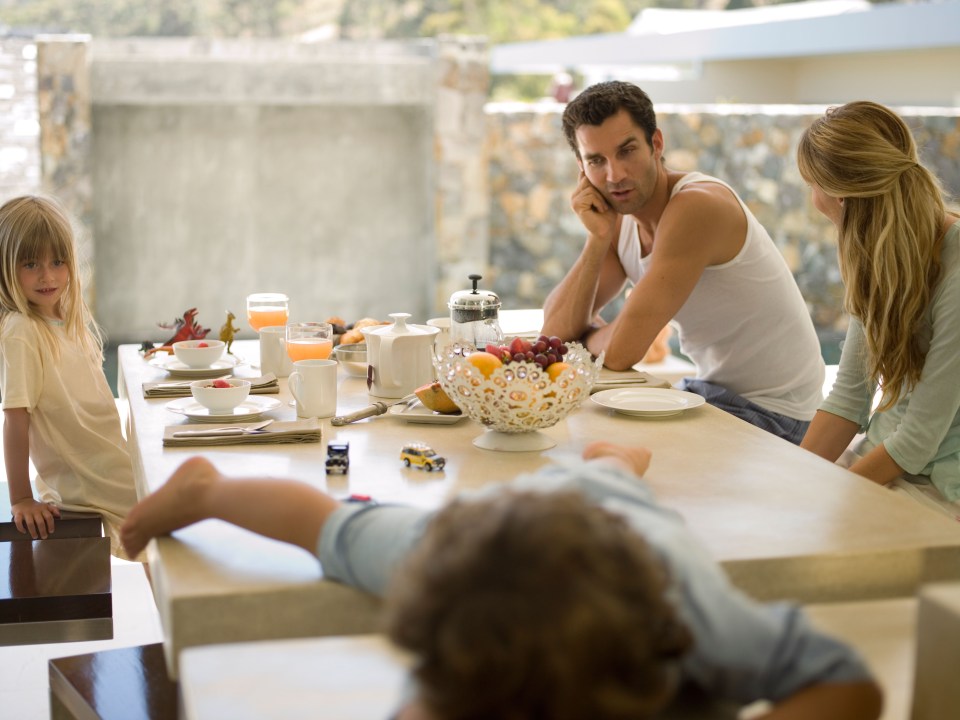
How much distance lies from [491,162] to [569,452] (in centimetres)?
461

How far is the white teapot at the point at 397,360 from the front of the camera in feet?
7.02

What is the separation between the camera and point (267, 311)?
248 centimetres

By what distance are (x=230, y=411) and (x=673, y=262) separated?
103 centimetres

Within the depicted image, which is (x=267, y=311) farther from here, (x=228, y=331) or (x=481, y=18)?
(x=481, y=18)

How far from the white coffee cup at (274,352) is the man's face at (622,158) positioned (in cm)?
86

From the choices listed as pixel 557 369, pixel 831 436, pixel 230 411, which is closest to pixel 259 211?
pixel 230 411

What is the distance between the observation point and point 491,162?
6.20 metres

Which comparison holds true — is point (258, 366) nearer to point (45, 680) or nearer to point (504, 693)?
point (45, 680)

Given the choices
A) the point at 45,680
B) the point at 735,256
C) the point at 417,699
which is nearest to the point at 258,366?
the point at 45,680

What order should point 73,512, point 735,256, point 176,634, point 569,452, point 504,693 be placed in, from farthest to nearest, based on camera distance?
point 735,256 → point 73,512 → point 569,452 → point 176,634 → point 504,693

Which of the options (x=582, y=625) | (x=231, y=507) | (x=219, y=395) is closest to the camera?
(x=582, y=625)

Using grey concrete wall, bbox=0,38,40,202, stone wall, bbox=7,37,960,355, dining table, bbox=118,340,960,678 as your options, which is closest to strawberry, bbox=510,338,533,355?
dining table, bbox=118,340,960,678

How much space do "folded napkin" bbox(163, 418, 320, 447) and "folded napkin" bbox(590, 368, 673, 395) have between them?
2.03 ft

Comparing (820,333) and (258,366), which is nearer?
(258,366)
